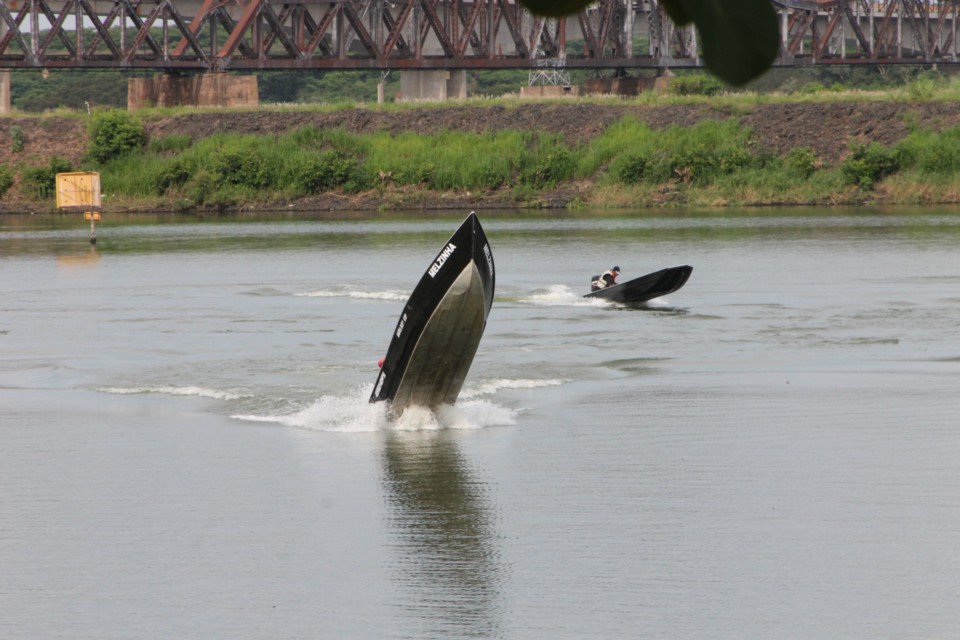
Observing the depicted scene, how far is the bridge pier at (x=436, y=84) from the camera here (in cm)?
7544

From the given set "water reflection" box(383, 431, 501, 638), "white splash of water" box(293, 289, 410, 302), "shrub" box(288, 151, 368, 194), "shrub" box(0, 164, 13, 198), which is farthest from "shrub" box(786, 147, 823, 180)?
"water reflection" box(383, 431, 501, 638)

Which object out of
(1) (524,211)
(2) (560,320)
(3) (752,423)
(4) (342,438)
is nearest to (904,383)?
(3) (752,423)

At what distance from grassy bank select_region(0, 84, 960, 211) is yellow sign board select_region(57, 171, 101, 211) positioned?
890cm

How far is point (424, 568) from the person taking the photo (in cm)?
1104

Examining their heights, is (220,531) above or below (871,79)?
below

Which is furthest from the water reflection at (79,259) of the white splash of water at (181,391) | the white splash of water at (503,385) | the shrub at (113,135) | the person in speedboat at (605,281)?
the shrub at (113,135)

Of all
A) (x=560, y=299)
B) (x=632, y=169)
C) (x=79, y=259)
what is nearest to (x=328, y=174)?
(x=632, y=169)

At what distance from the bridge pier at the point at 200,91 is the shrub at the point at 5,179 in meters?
7.82

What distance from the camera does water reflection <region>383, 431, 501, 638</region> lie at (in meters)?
9.92

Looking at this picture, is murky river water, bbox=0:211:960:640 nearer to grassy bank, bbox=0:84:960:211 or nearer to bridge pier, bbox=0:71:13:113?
grassy bank, bbox=0:84:960:211

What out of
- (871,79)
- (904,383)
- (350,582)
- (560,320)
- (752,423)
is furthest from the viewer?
(871,79)

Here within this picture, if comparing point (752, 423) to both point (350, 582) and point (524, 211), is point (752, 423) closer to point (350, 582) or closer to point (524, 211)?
point (350, 582)

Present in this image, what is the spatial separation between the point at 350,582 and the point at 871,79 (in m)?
80.5

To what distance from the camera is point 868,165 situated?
61.6m
